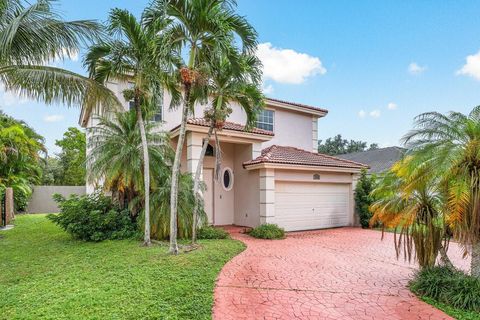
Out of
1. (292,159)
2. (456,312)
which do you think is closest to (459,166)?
(456,312)

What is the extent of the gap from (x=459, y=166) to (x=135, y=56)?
8388 mm

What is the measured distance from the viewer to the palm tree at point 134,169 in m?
9.87

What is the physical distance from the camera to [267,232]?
11188 mm

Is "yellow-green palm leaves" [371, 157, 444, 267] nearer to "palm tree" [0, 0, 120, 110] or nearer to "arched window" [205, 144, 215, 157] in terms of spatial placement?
"palm tree" [0, 0, 120, 110]

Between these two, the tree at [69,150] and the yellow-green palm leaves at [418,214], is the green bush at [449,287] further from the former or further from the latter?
the tree at [69,150]

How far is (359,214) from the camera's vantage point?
48.8ft

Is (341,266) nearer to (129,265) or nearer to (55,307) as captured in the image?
(129,265)

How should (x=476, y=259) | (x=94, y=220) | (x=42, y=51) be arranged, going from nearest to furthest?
(x=476, y=259)
(x=42, y=51)
(x=94, y=220)

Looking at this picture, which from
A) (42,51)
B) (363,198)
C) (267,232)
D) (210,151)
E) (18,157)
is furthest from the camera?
(18,157)

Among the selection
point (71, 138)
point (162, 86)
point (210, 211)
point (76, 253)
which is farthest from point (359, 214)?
point (71, 138)

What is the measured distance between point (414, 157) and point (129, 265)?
6608 millimetres

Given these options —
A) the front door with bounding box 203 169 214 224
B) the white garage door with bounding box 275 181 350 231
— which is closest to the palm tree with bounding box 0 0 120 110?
the front door with bounding box 203 169 214 224

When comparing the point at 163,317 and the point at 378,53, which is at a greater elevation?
the point at 378,53

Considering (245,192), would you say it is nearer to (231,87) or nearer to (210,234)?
(210,234)
